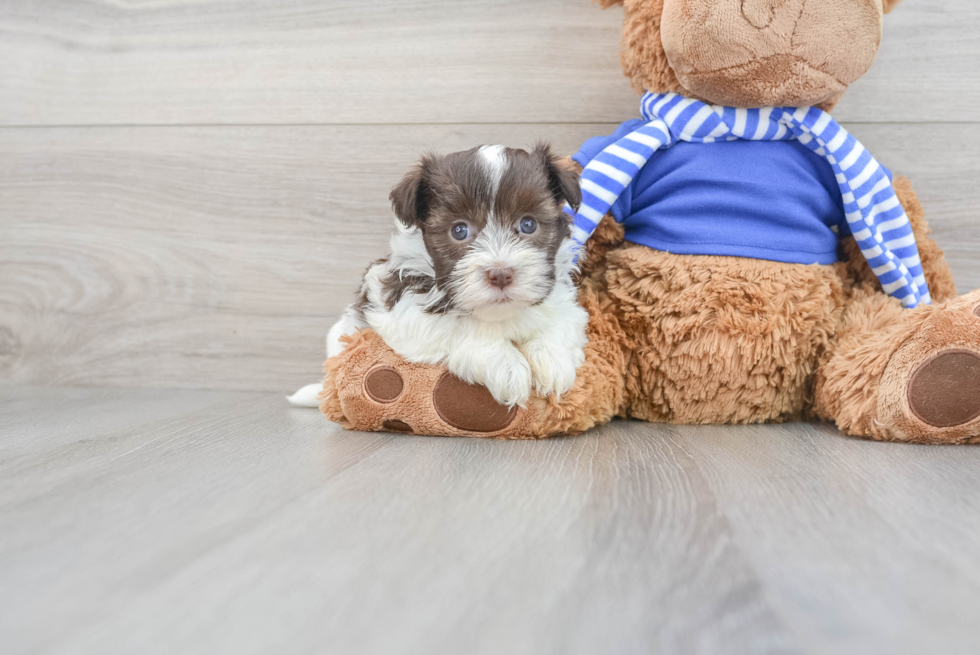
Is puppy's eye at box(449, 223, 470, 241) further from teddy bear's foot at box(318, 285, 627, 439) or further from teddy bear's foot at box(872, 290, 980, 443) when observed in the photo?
teddy bear's foot at box(872, 290, 980, 443)

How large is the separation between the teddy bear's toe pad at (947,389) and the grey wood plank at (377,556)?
44cm

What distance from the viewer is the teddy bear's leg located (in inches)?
49.4

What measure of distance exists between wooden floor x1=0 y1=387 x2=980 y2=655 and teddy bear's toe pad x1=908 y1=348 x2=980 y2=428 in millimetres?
77

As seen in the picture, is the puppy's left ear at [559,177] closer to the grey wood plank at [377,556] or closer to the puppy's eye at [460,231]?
the puppy's eye at [460,231]

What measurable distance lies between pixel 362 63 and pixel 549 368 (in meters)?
1.07

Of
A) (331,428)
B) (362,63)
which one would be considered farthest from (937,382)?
(362,63)

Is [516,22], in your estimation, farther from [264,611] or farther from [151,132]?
[264,611]

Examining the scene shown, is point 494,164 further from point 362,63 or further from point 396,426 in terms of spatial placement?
point 362,63

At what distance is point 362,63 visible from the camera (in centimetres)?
194

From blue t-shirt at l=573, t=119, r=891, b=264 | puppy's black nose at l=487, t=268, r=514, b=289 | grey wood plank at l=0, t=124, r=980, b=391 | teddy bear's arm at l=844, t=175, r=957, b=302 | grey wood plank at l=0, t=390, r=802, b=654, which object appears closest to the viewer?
grey wood plank at l=0, t=390, r=802, b=654

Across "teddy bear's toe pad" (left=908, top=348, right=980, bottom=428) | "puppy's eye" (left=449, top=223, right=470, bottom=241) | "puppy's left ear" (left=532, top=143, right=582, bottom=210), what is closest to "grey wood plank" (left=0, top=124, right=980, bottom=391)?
"puppy's left ear" (left=532, top=143, right=582, bottom=210)

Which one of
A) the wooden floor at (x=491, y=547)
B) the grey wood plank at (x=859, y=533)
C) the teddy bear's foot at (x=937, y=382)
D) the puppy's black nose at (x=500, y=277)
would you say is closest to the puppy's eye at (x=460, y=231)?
the puppy's black nose at (x=500, y=277)

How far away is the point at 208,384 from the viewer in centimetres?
209

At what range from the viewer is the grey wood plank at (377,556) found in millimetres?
623
